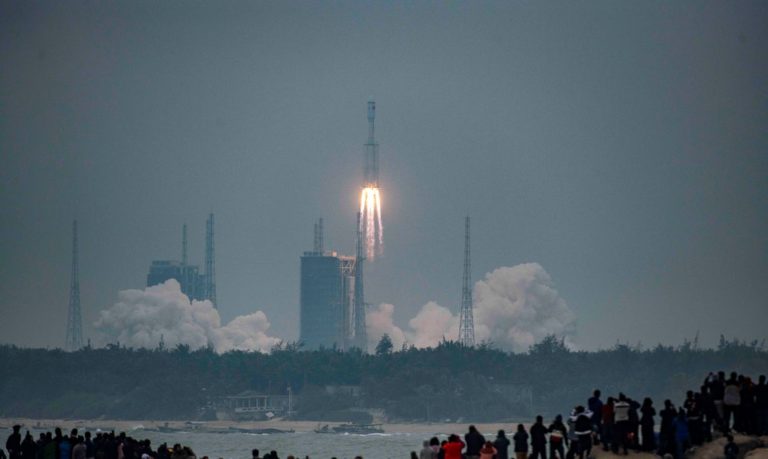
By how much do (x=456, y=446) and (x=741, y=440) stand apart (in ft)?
39.3

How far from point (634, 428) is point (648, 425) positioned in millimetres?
739

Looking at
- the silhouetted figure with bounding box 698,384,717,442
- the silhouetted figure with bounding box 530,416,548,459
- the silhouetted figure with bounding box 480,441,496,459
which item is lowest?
the silhouetted figure with bounding box 480,441,496,459

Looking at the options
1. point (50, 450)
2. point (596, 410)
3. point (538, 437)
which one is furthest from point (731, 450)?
point (50, 450)

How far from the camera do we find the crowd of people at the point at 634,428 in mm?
65875

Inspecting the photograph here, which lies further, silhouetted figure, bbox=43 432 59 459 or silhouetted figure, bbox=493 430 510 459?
silhouetted figure, bbox=43 432 59 459

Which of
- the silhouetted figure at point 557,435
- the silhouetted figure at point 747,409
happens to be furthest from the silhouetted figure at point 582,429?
the silhouetted figure at point 747,409

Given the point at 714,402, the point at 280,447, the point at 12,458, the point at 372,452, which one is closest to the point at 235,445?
the point at 280,447

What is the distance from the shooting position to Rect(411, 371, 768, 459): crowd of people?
65.9 m

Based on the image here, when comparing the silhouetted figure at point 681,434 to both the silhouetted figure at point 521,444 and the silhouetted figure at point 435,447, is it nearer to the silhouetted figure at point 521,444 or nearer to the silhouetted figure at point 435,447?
the silhouetted figure at point 521,444

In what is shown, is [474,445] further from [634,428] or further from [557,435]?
[634,428]

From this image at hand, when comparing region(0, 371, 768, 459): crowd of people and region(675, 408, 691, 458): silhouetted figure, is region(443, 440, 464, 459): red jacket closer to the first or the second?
region(0, 371, 768, 459): crowd of people

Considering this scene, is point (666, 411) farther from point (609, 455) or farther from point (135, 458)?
point (135, 458)

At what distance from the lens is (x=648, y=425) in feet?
218

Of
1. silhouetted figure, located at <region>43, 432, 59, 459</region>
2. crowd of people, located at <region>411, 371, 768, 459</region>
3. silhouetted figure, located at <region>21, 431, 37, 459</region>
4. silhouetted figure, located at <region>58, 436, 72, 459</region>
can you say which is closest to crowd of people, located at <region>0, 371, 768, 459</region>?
crowd of people, located at <region>411, 371, 768, 459</region>
